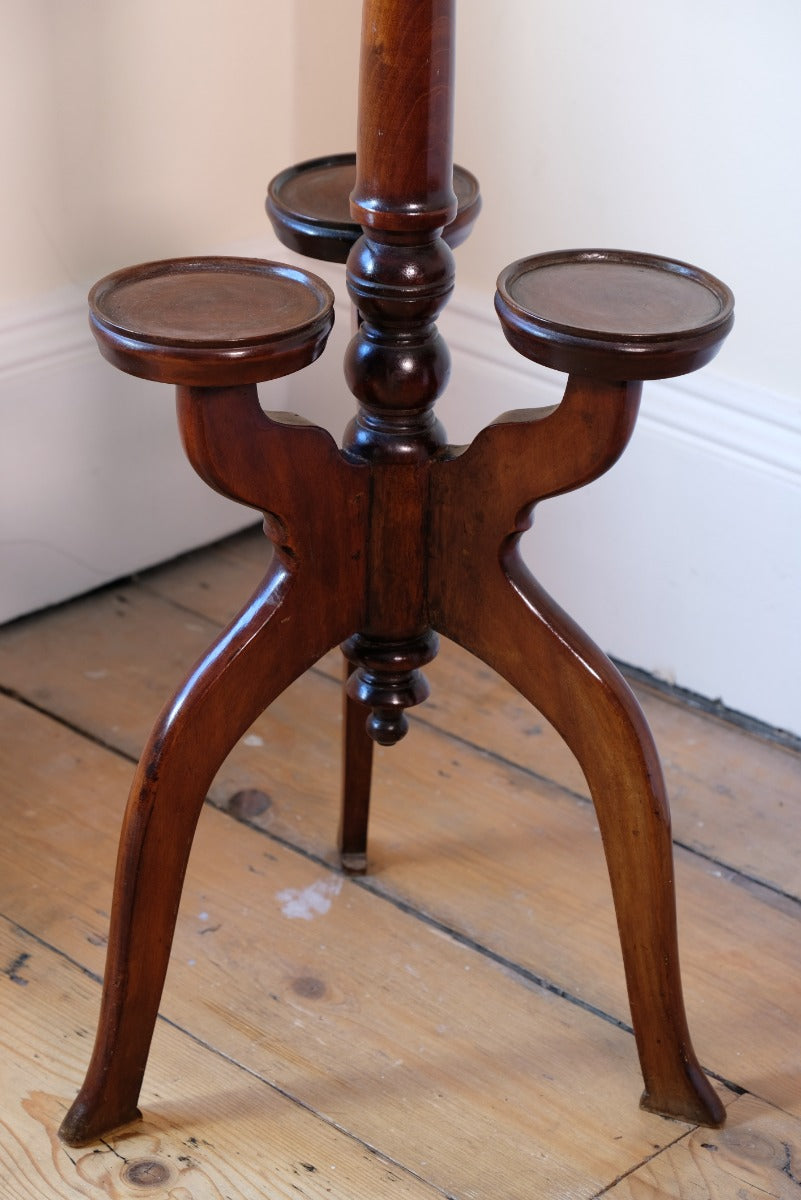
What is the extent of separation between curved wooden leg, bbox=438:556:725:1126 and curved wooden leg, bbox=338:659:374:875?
0.19m

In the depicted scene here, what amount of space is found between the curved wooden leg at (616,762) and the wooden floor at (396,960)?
6 cm

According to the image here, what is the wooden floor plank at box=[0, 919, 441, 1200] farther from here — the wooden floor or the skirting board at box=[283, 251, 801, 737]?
the skirting board at box=[283, 251, 801, 737]

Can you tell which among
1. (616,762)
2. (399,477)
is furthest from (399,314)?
(616,762)

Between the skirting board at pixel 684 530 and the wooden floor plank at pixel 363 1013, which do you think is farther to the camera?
the skirting board at pixel 684 530

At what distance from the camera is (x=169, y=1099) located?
0.90 meters

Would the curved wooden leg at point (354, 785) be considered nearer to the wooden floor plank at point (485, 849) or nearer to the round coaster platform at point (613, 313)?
the wooden floor plank at point (485, 849)

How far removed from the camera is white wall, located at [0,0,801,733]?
1196 mm

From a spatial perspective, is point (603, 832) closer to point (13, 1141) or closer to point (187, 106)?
point (13, 1141)

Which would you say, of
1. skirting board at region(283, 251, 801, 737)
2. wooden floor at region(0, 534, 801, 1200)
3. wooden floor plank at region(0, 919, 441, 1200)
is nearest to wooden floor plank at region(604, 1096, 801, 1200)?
wooden floor at region(0, 534, 801, 1200)

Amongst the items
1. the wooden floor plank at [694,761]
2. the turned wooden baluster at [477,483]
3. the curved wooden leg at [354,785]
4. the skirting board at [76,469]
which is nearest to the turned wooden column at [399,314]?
Answer: the turned wooden baluster at [477,483]

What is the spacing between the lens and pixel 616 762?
83cm

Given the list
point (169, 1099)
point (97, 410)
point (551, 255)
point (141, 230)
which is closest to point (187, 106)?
point (141, 230)

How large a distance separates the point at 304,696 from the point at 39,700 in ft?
0.76

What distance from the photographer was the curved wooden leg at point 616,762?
83 cm
